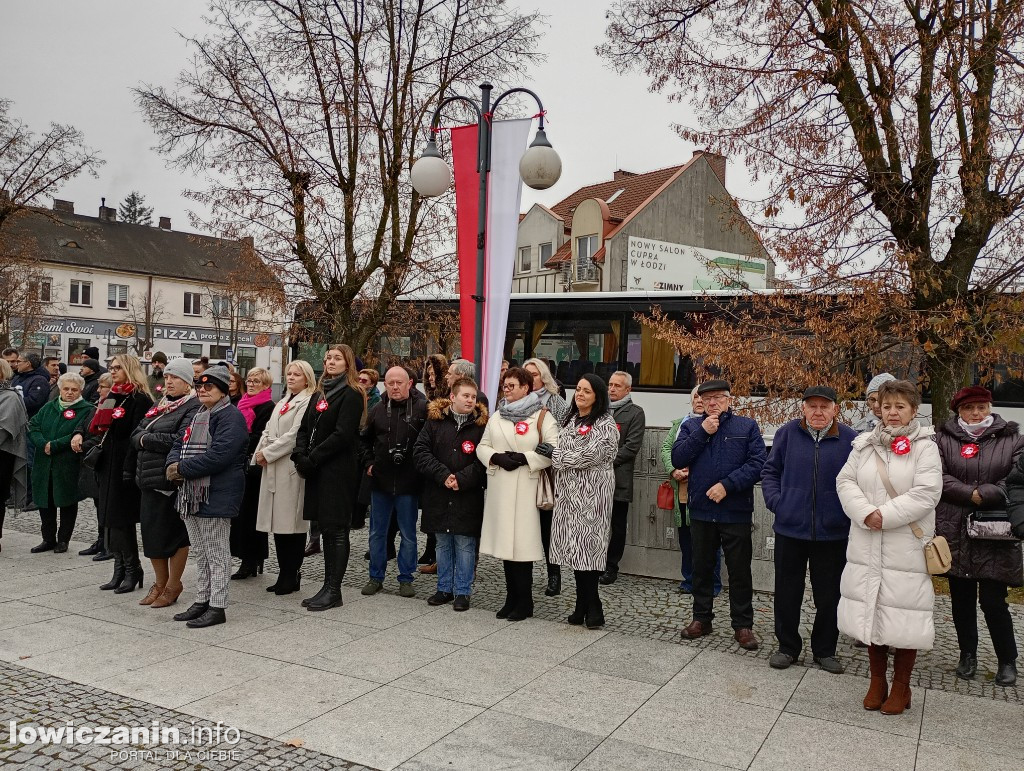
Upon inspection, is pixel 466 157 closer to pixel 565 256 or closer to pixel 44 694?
pixel 44 694

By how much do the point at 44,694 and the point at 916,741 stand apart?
15.3 ft

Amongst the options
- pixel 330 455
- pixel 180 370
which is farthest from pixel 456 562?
pixel 180 370

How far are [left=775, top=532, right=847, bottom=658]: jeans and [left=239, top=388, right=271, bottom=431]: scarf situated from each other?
4.81m

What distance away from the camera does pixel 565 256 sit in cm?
3994

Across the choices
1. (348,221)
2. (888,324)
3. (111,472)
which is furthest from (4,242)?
(888,324)

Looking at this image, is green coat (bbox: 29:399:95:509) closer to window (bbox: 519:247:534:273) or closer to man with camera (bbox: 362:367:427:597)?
man with camera (bbox: 362:367:427:597)

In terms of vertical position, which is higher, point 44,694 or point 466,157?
point 466,157

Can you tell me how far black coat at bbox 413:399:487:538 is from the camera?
688 cm

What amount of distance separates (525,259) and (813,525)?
3783 centimetres

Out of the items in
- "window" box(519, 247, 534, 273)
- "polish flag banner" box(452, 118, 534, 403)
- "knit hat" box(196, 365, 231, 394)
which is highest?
"window" box(519, 247, 534, 273)

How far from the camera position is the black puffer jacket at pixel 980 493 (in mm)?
5418

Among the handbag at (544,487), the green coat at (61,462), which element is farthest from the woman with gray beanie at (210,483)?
the green coat at (61,462)

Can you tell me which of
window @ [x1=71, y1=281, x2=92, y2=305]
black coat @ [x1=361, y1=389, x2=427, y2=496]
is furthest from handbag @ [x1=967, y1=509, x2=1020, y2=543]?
window @ [x1=71, y1=281, x2=92, y2=305]

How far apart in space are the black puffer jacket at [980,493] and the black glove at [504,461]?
2.93 metres
